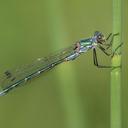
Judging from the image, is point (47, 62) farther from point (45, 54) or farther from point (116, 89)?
point (116, 89)

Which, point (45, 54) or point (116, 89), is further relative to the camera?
point (45, 54)

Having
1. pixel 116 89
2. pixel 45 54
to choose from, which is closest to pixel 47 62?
pixel 45 54

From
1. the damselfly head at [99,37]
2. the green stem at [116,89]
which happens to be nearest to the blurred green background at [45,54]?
the damselfly head at [99,37]

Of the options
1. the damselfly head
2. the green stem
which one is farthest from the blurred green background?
the green stem

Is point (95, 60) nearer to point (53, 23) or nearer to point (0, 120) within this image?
point (53, 23)

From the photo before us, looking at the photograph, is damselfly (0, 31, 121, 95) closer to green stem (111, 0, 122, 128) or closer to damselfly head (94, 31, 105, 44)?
damselfly head (94, 31, 105, 44)

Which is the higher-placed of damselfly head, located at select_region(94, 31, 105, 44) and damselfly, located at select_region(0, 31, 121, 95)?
damselfly head, located at select_region(94, 31, 105, 44)

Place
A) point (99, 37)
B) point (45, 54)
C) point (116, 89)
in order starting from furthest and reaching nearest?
point (99, 37) → point (45, 54) → point (116, 89)

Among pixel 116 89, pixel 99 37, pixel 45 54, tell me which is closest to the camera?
pixel 116 89

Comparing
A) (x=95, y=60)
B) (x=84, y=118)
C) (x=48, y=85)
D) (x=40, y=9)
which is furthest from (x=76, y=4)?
(x=84, y=118)
